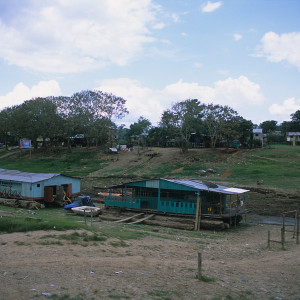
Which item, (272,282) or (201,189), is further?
(201,189)

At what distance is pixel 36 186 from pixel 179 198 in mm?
14048

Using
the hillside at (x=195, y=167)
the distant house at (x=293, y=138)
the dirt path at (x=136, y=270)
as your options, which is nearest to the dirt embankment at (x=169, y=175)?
the hillside at (x=195, y=167)

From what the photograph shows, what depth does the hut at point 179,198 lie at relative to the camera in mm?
24172

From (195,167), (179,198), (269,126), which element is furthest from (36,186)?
(269,126)

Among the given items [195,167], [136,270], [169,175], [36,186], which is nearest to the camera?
[136,270]

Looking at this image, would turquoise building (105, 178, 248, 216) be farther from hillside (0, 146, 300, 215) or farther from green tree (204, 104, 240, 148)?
green tree (204, 104, 240, 148)

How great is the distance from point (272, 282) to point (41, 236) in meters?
9.01

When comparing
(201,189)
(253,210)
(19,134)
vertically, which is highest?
(19,134)

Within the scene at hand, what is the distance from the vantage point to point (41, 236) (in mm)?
13258

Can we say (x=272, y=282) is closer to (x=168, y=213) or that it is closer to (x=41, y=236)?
(x=41, y=236)

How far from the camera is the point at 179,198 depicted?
26281 mm

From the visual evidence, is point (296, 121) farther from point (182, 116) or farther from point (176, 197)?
point (176, 197)

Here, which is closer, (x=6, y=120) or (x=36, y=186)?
(x=36, y=186)

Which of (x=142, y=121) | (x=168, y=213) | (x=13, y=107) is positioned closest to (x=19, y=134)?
(x=13, y=107)
